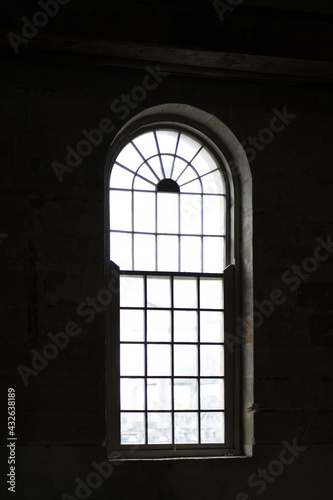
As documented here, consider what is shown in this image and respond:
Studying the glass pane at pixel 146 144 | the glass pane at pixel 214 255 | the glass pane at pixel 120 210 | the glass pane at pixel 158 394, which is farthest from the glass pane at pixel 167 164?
the glass pane at pixel 158 394

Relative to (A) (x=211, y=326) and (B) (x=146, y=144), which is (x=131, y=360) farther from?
(B) (x=146, y=144)

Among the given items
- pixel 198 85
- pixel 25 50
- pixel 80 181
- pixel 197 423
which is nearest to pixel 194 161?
pixel 198 85

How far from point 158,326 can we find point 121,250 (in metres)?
0.84

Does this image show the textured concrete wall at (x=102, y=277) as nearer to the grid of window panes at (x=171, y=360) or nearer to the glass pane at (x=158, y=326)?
the grid of window panes at (x=171, y=360)

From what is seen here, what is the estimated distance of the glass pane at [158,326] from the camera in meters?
7.63

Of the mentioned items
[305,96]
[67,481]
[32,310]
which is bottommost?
[67,481]

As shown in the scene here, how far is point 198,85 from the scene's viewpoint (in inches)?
307

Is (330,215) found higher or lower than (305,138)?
lower

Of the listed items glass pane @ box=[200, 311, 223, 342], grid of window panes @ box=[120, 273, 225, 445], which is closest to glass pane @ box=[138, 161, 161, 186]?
grid of window panes @ box=[120, 273, 225, 445]

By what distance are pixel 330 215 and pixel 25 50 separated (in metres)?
3.43

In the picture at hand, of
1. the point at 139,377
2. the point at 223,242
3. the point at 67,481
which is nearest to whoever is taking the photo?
the point at 67,481

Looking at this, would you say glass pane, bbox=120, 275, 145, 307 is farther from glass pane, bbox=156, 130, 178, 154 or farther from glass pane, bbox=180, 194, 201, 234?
glass pane, bbox=156, 130, 178, 154

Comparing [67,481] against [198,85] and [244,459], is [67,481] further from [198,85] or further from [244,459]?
[198,85]

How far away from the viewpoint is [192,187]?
7988 millimetres
